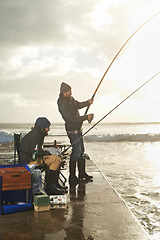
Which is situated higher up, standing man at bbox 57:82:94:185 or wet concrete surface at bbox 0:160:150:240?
standing man at bbox 57:82:94:185

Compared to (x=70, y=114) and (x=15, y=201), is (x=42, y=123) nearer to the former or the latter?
(x=70, y=114)

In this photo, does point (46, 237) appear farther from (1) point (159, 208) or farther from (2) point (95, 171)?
(2) point (95, 171)

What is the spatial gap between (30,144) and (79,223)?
1.34 meters

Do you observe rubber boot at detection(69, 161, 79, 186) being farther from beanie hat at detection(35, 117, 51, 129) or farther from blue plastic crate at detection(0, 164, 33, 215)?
blue plastic crate at detection(0, 164, 33, 215)

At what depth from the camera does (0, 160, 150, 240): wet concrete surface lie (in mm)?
2703

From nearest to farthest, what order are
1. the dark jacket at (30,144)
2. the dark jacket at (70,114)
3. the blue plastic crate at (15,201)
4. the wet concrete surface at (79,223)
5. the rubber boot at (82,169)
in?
the wet concrete surface at (79,223)
the blue plastic crate at (15,201)
the dark jacket at (30,144)
the dark jacket at (70,114)
the rubber boot at (82,169)

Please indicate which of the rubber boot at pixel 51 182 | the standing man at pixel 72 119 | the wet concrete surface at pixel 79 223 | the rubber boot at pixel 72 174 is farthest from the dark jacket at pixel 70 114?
the wet concrete surface at pixel 79 223

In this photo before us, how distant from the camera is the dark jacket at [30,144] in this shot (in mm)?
3965

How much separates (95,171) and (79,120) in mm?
2075

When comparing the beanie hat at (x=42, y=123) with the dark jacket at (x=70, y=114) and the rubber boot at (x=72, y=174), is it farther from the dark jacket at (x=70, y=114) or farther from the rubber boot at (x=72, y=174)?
the rubber boot at (x=72, y=174)

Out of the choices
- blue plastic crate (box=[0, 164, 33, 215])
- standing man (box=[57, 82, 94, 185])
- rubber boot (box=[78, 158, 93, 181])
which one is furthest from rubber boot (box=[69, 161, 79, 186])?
blue plastic crate (box=[0, 164, 33, 215])

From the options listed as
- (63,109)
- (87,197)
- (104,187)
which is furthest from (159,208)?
(63,109)

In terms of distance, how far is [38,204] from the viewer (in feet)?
11.2

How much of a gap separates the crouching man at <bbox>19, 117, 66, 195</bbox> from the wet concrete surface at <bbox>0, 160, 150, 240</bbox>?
1.20 feet
